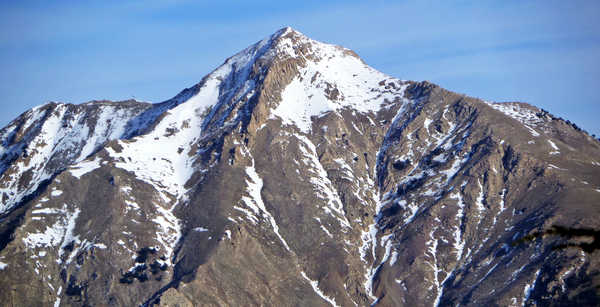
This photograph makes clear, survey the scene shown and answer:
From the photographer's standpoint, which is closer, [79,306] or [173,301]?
[173,301]

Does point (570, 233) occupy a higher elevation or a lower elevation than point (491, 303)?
lower

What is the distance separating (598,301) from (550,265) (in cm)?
2588

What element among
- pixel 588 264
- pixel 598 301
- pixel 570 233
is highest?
pixel 588 264

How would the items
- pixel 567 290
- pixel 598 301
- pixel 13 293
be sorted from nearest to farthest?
pixel 598 301 → pixel 567 290 → pixel 13 293

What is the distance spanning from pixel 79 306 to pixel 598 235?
198 meters

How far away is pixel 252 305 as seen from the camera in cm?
19825

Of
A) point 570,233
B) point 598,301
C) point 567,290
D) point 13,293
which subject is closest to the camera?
point 570,233

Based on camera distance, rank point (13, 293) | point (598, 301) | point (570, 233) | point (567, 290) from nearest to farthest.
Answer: point (570, 233), point (598, 301), point (567, 290), point (13, 293)

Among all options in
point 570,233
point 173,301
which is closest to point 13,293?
point 173,301

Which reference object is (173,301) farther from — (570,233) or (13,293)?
(570,233)

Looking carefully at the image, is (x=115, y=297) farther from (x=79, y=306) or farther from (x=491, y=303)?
(x=491, y=303)

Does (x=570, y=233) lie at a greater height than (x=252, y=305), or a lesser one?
lesser

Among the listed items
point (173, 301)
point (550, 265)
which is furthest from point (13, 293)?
point (550, 265)

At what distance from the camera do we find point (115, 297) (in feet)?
655
